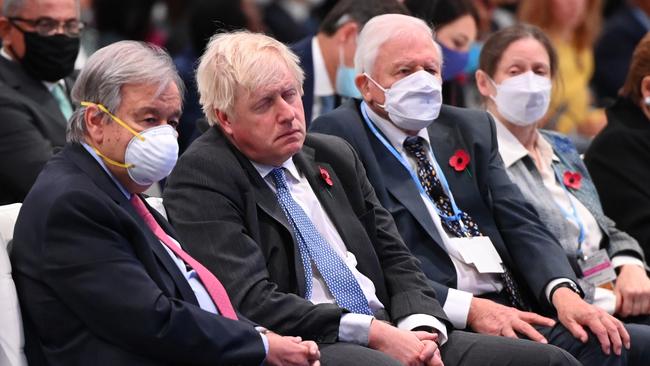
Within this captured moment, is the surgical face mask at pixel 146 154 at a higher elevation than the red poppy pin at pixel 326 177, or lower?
higher

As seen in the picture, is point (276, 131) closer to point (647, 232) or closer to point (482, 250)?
point (482, 250)

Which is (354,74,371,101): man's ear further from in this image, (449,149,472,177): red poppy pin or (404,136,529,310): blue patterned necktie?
(449,149,472,177): red poppy pin

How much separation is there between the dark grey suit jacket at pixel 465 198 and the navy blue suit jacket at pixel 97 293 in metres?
1.19

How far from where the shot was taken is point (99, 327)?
10.8 ft

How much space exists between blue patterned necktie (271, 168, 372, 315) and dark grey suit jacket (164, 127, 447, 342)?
48mm

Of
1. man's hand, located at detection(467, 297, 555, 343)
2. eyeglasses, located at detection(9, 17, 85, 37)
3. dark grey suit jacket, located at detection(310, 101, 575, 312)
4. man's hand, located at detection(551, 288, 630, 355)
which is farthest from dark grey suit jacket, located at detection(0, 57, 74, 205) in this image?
man's hand, located at detection(551, 288, 630, 355)

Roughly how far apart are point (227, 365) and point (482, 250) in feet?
4.70

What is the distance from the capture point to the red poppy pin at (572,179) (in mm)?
5184

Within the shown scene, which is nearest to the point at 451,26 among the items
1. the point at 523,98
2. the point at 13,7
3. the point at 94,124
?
the point at 523,98

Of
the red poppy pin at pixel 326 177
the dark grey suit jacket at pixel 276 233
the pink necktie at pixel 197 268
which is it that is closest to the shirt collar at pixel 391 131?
the dark grey suit jacket at pixel 276 233

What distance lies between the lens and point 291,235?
154 inches

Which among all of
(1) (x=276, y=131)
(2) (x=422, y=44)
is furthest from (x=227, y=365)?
(2) (x=422, y=44)

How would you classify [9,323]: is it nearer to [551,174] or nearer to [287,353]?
[287,353]

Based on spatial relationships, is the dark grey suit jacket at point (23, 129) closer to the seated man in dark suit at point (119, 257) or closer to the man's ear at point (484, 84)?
the seated man in dark suit at point (119, 257)
